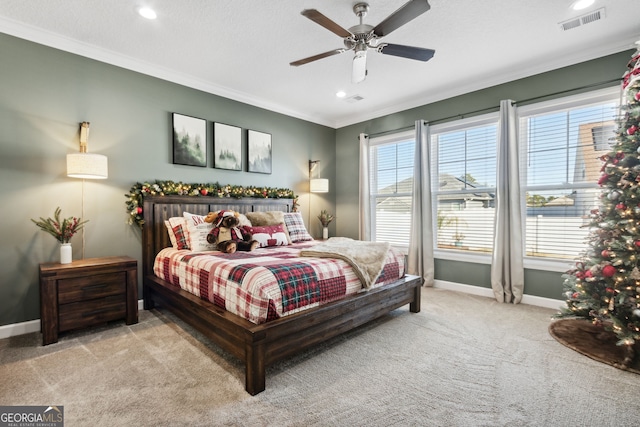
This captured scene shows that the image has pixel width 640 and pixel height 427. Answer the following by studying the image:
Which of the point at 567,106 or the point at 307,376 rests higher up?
the point at 567,106

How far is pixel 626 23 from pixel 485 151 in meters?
1.72

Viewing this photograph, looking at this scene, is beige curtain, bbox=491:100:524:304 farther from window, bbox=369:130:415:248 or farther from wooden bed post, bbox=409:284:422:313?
window, bbox=369:130:415:248

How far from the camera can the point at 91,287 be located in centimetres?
276

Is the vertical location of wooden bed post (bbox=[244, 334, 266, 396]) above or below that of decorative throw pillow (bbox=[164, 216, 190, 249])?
below

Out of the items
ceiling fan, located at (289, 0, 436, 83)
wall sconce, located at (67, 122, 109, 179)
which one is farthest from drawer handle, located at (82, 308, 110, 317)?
ceiling fan, located at (289, 0, 436, 83)

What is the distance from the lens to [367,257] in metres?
2.91

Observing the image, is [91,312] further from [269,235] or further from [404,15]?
[404,15]

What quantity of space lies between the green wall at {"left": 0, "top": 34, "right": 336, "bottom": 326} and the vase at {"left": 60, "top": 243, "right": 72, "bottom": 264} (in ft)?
1.05

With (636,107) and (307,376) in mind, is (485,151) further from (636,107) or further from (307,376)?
(307,376)

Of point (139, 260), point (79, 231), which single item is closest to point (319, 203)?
point (139, 260)

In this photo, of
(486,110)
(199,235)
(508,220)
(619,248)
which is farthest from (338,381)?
(486,110)

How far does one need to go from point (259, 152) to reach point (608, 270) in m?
4.20

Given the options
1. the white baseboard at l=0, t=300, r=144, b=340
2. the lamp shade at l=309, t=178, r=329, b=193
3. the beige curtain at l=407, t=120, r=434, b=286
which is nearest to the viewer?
→ the white baseboard at l=0, t=300, r=144, b=340

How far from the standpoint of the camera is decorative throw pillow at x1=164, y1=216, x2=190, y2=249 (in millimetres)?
3346
